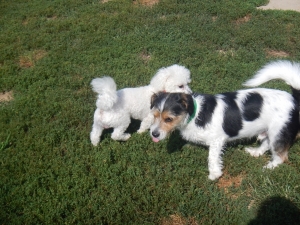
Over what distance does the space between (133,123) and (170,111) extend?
72.9 inches

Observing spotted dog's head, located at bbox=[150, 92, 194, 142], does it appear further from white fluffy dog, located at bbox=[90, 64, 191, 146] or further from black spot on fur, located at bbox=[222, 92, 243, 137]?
white fluffy dog, located at bbox=[90, 64, 191, 146]

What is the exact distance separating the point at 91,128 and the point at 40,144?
928 millimetres

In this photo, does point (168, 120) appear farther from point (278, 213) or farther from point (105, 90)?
point (278, 213)

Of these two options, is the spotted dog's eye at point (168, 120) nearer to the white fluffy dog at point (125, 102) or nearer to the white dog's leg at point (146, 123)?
the white fluffy dog at point (125, 102)

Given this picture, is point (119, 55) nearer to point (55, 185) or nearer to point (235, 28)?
point (235, 28)

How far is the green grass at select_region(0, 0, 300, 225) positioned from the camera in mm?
4199

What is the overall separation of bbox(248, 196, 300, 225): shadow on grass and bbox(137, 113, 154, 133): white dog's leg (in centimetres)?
223

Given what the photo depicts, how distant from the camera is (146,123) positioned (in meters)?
5.32

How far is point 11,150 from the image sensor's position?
5.04m

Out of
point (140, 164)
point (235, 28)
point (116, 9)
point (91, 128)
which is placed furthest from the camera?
point (116, 9)

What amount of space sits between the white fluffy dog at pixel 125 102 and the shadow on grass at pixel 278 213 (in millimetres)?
2230

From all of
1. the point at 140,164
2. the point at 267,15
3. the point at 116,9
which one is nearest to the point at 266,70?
the point at 140,164

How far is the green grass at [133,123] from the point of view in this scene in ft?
13.8

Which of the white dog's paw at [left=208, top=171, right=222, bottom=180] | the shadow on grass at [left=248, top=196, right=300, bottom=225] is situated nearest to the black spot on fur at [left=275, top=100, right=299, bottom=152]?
the shadow on grass at [left=248, top=196, right=300, bottom=225]
